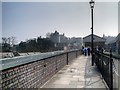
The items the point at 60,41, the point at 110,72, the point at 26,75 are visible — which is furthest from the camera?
the point at 60,41

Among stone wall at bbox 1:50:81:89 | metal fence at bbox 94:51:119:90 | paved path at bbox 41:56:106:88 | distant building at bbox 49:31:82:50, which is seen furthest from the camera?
distant building at bbox 49:31:82:50

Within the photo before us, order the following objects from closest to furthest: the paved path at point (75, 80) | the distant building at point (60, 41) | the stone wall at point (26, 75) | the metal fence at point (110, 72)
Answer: the stone wall at point (26, 75)
the metal fence at point (110, 72)
the paved path at point (75, 80)
the distant building at point (60, 41)

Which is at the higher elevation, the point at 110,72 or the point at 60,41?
the point at 60,41

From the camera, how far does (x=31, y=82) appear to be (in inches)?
236

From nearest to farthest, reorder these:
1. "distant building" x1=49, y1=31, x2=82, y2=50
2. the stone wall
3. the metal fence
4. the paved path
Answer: the stone wall, the metal fence, the paved path, "distant building" x1=49, y1=31, x2=82, y2=50

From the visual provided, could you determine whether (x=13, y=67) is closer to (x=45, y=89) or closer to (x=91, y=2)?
(x=45, y=89)

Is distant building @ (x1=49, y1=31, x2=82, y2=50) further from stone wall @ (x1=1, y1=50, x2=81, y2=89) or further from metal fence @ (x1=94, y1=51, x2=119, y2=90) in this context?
stone wall @ (x1=1, y1=50, x2=81, y2=89)

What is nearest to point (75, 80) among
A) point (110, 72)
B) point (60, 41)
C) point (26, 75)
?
point (110, 72)

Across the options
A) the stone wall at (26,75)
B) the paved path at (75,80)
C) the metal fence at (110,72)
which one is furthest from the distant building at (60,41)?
the stone wall at (26,75)

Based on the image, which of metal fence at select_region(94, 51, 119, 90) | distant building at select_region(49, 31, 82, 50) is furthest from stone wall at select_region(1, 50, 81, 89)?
distant building at select_region(49, 31, 82, 50)

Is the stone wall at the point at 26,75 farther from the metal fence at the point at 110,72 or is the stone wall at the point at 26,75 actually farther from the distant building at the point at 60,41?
the distant building at the point at 60,41

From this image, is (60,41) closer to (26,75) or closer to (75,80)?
(75,80)

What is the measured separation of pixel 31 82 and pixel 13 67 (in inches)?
63.5

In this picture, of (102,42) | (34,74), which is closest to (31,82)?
(34,74)
